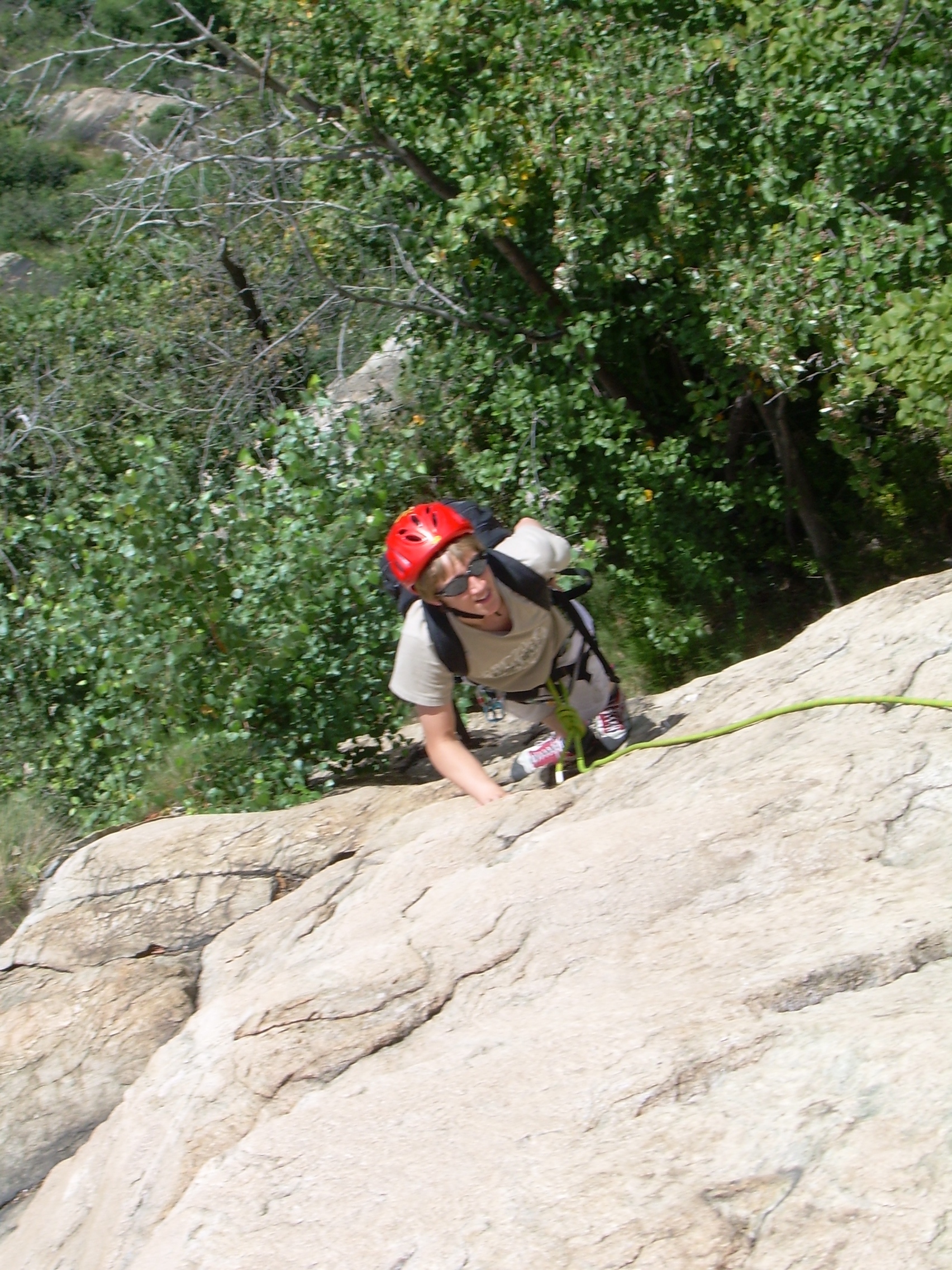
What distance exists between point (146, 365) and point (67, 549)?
12.4 feet

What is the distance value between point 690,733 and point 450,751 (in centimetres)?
77

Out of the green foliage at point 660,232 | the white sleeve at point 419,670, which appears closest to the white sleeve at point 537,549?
the white sleeve at point 419,670

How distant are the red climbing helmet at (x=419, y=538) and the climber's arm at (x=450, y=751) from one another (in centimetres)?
45

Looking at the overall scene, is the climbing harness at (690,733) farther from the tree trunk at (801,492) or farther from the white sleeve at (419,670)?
the tree trunk at (801,492)

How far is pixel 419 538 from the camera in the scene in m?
3.40

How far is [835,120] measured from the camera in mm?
5023

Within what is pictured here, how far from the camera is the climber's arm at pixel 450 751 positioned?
12.0 feet

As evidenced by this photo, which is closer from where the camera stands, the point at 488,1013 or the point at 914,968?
the point at 914,968

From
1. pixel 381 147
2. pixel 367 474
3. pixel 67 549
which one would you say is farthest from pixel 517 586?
pixel 381 147

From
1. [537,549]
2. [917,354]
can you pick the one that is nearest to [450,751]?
[537,549]

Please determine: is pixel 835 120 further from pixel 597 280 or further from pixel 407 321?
pixel 407 321

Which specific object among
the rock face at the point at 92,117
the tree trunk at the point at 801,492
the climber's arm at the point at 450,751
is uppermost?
the rock face at the point at 92,117

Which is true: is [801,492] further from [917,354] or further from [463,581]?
[463,581]

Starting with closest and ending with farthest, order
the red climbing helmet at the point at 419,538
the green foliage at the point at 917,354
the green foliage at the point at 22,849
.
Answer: the red climbing helmet at the point at 419,538 < the green foliage at the point at 917,354 < the green foliage at the point at 22,849
